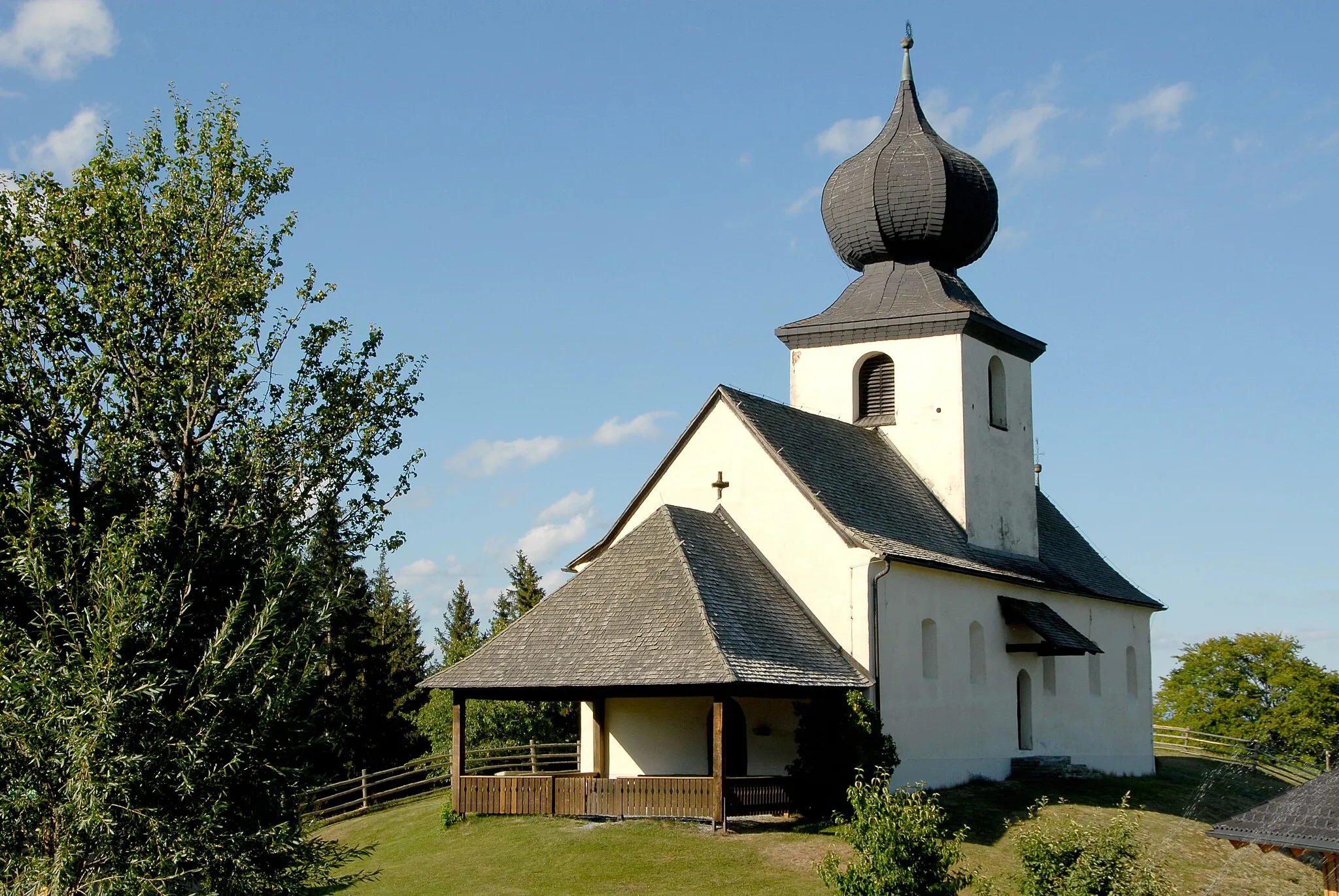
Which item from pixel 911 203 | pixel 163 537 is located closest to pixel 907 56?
pixel 911 203

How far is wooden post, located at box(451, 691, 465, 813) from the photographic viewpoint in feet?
79.2

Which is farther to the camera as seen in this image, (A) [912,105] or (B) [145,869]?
(A) [912,105]

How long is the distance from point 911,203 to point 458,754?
50.9 feet

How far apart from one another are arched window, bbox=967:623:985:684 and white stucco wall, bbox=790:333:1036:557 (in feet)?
7.58

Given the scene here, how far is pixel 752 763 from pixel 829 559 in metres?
3.82

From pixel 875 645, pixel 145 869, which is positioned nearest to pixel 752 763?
pixel 875 645

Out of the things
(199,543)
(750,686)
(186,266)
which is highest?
(186,266)

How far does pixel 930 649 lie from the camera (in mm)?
27344

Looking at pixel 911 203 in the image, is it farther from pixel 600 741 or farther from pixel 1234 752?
pixel 1234 752

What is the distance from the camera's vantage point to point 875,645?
83.5 feet

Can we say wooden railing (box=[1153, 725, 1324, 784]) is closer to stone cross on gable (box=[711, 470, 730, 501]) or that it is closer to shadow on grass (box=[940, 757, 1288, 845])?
shadow on grass (box=[940, 757, 1288, 845])

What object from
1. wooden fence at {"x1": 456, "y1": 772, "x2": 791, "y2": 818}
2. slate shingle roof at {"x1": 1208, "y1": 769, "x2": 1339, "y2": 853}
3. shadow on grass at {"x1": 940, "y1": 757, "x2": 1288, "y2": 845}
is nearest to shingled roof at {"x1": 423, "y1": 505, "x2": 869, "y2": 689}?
wooden fence at {"x1": 456, "y1": 772, "x2": 791, "y2": 818}

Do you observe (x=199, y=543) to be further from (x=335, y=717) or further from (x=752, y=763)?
(x=752, y=763)

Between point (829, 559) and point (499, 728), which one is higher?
point (829, 559)
